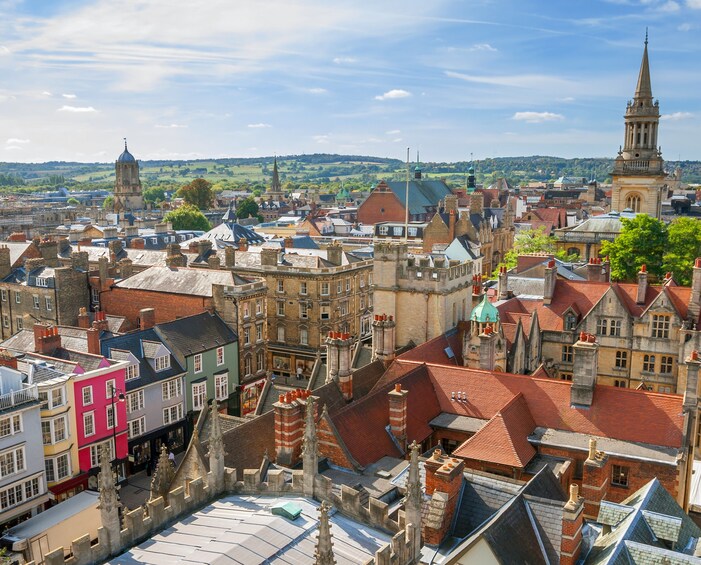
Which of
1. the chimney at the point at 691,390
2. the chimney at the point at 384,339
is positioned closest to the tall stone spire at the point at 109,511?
the chimney at the point at 384,339

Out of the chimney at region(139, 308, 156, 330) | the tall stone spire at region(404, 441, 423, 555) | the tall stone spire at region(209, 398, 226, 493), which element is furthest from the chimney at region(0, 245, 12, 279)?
the tall stone spire at region(404, 441, 423, 555)

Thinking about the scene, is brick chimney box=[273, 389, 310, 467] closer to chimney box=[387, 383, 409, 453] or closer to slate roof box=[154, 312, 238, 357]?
chimney box=[387, 383, 409, 453]

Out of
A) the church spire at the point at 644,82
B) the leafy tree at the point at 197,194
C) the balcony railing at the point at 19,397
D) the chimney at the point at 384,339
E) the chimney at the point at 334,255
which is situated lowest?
the balcony railing at the point at 19,397

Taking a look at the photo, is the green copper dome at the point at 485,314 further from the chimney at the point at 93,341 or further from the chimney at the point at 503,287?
the chimney at the point at 93,341

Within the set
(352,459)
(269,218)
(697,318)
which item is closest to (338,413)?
(352,459)

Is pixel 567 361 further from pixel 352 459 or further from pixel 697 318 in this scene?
pixel 352 459

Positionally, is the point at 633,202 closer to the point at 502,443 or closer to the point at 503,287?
the point at 503,287
